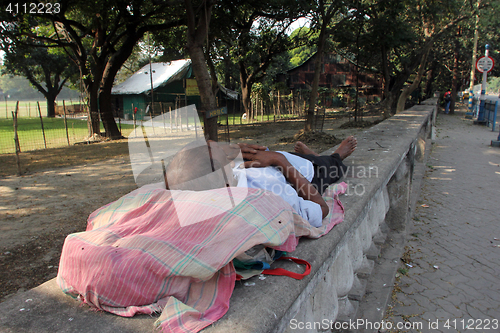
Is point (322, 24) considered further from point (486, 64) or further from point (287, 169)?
point (287, 169)

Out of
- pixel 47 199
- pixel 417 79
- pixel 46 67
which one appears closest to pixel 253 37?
pixel 417 79

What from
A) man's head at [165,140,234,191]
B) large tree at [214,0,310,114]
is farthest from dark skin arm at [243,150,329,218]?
large tree at [214,0,310,114]

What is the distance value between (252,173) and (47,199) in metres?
4.07

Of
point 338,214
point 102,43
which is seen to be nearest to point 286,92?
point 102,43

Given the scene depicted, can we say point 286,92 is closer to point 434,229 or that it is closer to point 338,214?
point 434,229

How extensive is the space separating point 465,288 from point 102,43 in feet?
39.5

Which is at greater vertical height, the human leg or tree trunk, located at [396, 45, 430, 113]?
tree trunk, located at [396, 45, 430, 113]

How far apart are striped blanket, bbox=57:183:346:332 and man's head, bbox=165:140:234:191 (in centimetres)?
21

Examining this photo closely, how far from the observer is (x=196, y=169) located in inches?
68.7

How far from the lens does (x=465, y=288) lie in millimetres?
2645

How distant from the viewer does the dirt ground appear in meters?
2.92

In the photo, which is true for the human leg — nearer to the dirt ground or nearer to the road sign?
the dirt ground

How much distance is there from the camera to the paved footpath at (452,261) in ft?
7.58

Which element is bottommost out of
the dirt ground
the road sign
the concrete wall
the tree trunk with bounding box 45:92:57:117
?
the dirt ground
